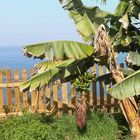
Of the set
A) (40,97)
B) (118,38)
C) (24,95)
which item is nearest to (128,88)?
(118,38)

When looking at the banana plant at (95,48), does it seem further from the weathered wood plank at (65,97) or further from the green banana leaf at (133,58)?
the weathered wood plank at (65,97)

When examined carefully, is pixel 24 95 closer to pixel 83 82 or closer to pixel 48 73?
pixel 83 82

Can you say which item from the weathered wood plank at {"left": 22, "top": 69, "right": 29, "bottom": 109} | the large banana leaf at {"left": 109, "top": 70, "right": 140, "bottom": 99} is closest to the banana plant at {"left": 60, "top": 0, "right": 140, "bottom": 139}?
the large banana leaf at {"left": 109, "top": 70, "right": 140, "bottom": 99}

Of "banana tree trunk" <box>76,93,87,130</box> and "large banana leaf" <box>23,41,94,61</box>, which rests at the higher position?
"large banana leaf" <box>23,41,94,61</box>

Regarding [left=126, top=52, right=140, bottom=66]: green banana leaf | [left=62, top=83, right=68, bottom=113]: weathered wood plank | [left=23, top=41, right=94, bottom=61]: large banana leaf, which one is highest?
[left=23, top=41, right=94, bottom=61]: large banana leaf

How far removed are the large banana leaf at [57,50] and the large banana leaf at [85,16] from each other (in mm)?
751

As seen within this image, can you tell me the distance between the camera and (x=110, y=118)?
1224 cm

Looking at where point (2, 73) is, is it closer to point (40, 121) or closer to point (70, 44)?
point (40, 121)

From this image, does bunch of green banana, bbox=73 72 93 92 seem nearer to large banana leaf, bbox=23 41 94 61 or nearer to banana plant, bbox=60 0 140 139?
banana plant, bbox=60 0 140 139

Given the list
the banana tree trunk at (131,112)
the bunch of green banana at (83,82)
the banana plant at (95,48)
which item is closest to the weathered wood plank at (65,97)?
the banana plant at (95,48)

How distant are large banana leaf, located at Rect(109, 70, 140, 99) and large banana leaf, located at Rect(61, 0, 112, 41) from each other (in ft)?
4.85

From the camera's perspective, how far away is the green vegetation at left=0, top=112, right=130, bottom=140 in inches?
432

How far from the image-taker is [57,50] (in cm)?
1048

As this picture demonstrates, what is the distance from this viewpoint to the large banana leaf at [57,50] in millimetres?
10500
